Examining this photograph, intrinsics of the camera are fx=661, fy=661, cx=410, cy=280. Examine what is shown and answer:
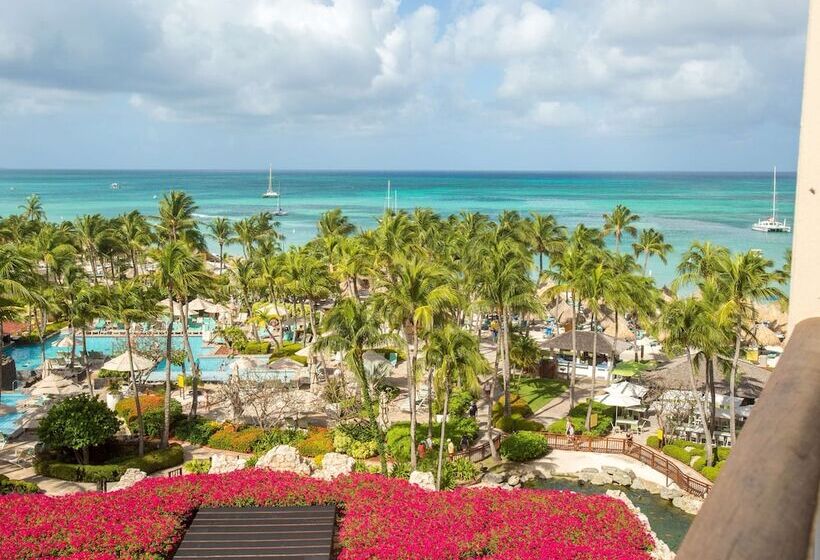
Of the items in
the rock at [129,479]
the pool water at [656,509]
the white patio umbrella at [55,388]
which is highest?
the white patio umbrella at [55,388]

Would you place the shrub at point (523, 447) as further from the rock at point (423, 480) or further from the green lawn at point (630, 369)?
the green lawn at point (630, 369)

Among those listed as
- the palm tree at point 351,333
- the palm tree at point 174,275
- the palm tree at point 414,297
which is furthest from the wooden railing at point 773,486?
the palm tree at point 174,275

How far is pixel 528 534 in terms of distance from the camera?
1543cm

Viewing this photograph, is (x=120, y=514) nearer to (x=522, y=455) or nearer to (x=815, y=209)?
(x=522, y=455)

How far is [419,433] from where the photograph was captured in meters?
24.6

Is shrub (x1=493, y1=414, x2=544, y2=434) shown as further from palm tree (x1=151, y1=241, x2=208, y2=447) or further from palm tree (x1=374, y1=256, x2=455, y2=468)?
palm tree (x1=151, y1=241, x2=208, y2=447)

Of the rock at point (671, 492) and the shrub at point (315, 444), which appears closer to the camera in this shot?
the rock at point (671, 492)

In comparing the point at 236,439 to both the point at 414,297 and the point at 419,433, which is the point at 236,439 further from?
the point at 414,297

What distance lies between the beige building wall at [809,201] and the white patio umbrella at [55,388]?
28.8m

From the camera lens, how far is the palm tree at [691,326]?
2180 centimetres

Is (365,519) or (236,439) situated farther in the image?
(236,439)

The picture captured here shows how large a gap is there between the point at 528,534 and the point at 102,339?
112ft

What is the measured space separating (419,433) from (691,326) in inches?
404

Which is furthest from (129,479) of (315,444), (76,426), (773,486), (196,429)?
(773,486)
